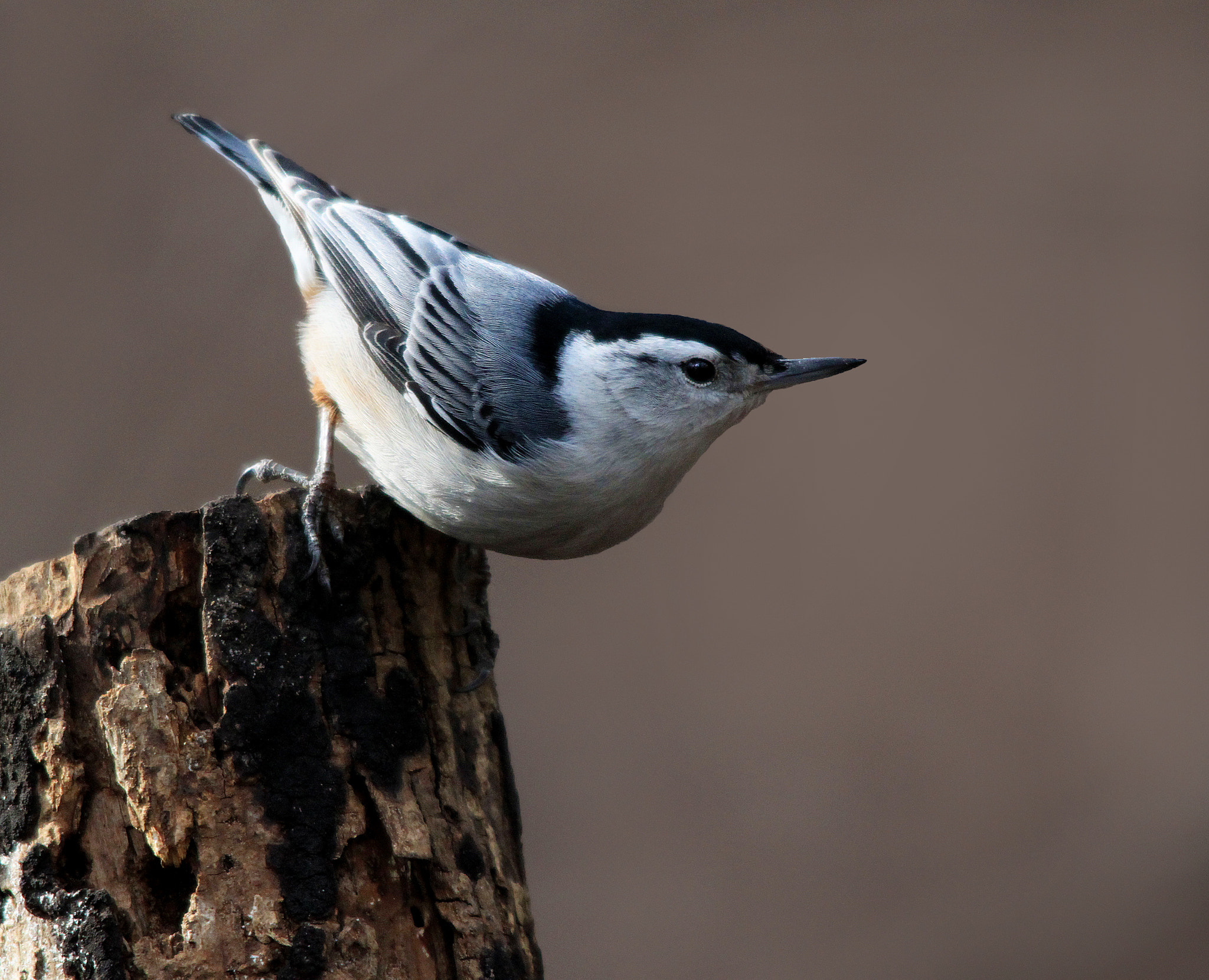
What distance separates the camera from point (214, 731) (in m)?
1.33

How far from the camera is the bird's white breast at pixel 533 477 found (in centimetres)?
164

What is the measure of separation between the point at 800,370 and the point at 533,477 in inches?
19.4

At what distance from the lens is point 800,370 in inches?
70.9

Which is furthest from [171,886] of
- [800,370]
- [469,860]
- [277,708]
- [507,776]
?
[800,370]

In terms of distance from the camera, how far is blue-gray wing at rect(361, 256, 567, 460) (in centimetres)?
170

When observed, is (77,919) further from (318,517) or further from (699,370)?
(699,370)

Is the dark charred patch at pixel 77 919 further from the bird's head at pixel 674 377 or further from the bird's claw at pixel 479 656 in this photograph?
the bird's head at pixel 674 377

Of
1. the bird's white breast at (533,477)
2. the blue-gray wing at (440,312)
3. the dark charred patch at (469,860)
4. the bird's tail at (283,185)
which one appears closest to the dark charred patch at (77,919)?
the dark charred patch at (469,860)

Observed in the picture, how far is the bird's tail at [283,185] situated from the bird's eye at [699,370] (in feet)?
2.62

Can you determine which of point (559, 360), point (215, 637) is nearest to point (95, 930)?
point (215, 637)

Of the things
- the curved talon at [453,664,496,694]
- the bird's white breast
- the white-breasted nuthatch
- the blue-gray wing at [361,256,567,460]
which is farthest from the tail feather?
the curved talon at [453,664,496,694]

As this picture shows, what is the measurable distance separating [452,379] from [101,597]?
640 mm

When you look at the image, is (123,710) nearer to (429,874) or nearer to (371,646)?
(371,646)

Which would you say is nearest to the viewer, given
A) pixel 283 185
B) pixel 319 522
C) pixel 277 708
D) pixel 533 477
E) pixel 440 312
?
pixel 277 708
